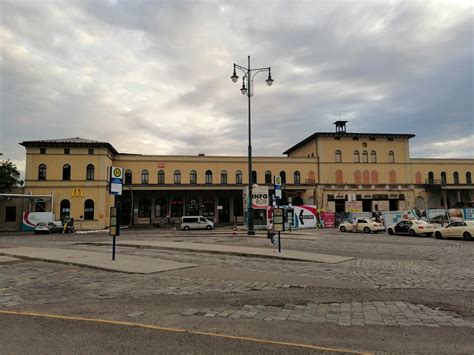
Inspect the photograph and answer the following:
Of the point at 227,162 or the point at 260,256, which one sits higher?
the point at 227,162

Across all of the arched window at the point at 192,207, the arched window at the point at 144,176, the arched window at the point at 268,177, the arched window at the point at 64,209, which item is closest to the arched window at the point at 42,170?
the arched window at the point at 64,209

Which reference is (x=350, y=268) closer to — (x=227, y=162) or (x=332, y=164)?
(x=227, y=162)

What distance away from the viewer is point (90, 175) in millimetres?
53562

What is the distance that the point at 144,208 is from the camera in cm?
5956

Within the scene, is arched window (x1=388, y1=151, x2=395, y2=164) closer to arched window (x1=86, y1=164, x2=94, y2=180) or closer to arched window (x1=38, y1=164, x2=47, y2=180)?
arched window (x1=86, y1=164, x2=94, y2=180)

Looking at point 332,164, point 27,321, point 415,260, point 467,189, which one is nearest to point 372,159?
point 332,164

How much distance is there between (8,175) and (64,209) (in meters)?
9.31

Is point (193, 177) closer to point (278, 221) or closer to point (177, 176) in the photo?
point (177, 176)

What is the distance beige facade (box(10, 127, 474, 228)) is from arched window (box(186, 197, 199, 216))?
0.16 metres

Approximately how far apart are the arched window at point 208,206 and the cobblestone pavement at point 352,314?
5427cm

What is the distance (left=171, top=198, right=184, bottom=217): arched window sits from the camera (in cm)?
6025

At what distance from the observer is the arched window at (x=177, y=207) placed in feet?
198

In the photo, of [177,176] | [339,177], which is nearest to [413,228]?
[339,177]

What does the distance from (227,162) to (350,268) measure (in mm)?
50096
